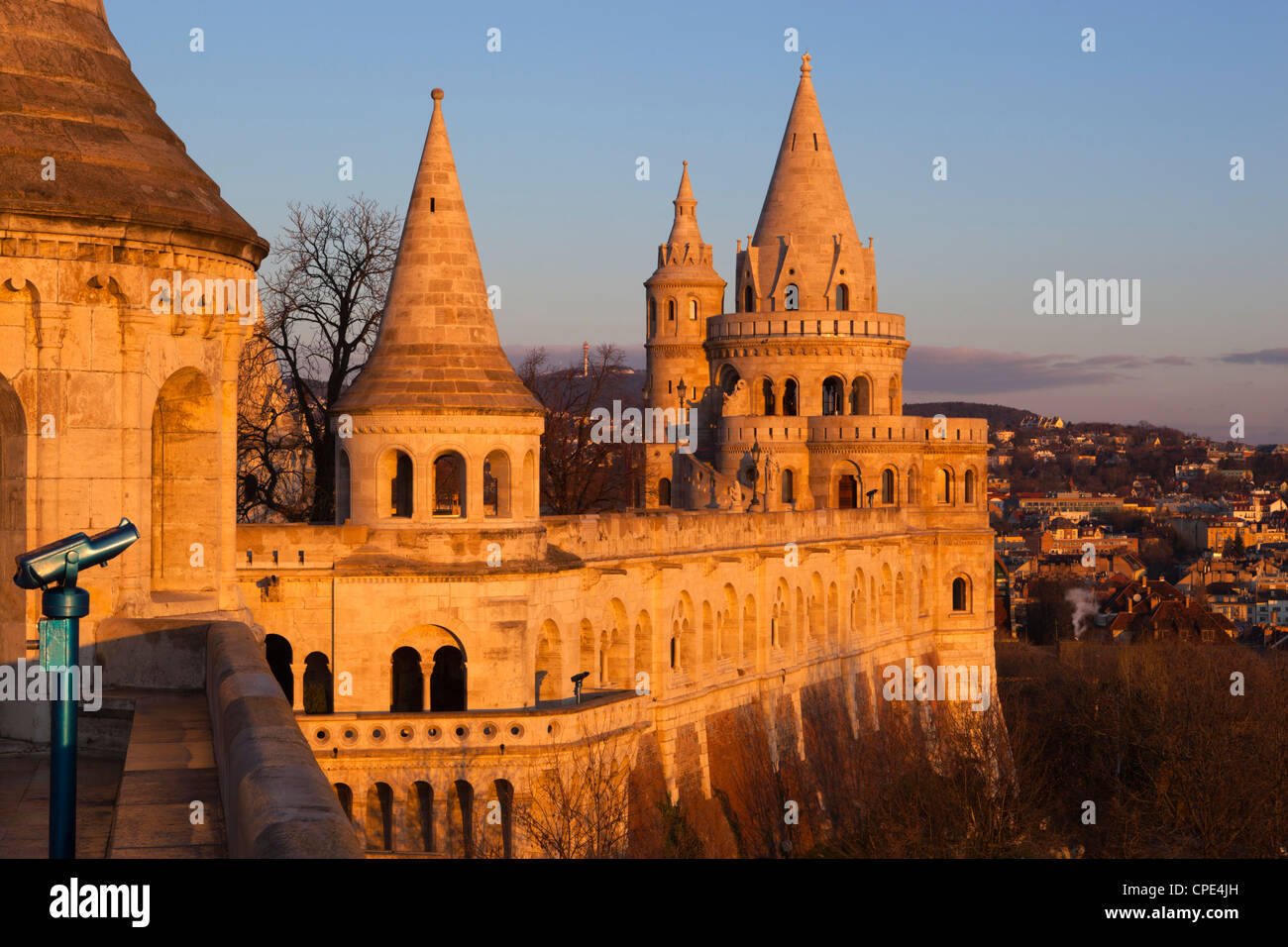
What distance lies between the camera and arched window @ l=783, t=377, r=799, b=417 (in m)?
58.0

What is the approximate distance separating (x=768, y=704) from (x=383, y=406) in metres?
16.5

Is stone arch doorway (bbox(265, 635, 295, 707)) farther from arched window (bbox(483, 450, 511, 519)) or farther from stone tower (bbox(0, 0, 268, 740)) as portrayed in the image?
stone tower (bbox(0, 0, 268, 740))

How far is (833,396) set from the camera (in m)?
59.4

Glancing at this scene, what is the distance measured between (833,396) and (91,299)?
47296 mm

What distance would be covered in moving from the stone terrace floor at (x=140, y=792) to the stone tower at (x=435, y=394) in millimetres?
16295

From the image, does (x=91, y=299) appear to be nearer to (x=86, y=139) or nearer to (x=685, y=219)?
(x=86, y=139)

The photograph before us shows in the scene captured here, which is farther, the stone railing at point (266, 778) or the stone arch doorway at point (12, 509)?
the stone arch doorway at point (12, 509)

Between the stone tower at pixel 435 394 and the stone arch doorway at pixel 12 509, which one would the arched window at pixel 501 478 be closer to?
the stone tower at pixel 435 394

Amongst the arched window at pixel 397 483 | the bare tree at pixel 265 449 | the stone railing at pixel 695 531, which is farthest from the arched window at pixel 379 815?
the bare tree at pixel 265 449

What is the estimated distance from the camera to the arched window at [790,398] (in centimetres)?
5797

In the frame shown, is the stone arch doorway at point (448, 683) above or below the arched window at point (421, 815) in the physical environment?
above
